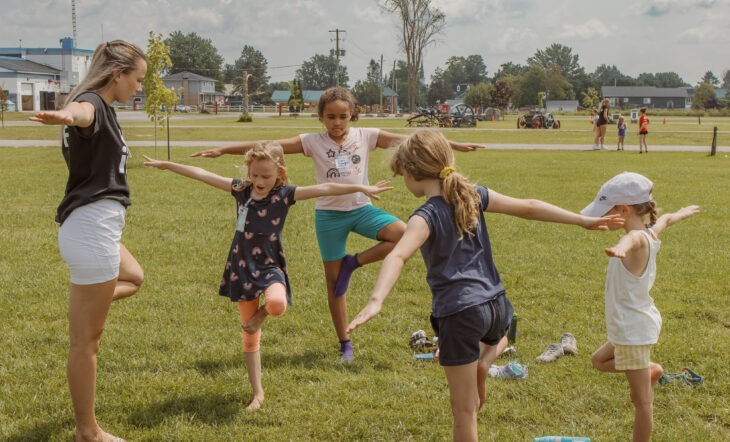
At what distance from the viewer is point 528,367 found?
18.0ft

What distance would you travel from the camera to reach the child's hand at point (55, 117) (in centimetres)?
321

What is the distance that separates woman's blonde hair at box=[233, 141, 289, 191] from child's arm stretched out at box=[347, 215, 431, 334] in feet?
5.18

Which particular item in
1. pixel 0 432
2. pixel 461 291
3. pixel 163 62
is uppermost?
pixel 163 62

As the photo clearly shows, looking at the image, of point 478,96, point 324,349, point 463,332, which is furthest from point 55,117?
point 478,96

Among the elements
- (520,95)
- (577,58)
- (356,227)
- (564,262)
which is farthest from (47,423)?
(577,58)

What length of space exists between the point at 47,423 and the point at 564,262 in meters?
6.35

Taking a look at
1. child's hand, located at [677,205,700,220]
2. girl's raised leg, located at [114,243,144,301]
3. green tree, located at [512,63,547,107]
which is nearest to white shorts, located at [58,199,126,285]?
girl's raised leg, located at [114,243,144,301]

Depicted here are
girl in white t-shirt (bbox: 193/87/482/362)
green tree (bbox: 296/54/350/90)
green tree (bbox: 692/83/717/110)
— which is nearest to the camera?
girl in white t-shirt (bbox: 193/87/482/362)

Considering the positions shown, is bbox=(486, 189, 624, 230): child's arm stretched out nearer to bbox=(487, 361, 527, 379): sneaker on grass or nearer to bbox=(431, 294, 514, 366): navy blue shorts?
bbox=(431, 294, 514, 366): navy blue shorts

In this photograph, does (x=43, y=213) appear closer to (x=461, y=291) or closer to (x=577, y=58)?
(x=461, y=291)

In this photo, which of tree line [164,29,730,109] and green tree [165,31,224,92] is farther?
green tree [165,31,224,92]

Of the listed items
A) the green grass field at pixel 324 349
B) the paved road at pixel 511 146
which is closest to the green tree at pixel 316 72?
the paved road at pixel 511 146

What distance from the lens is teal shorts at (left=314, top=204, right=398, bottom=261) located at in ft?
18.4

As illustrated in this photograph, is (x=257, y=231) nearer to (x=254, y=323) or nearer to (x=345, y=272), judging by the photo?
(x=254, y=323)
